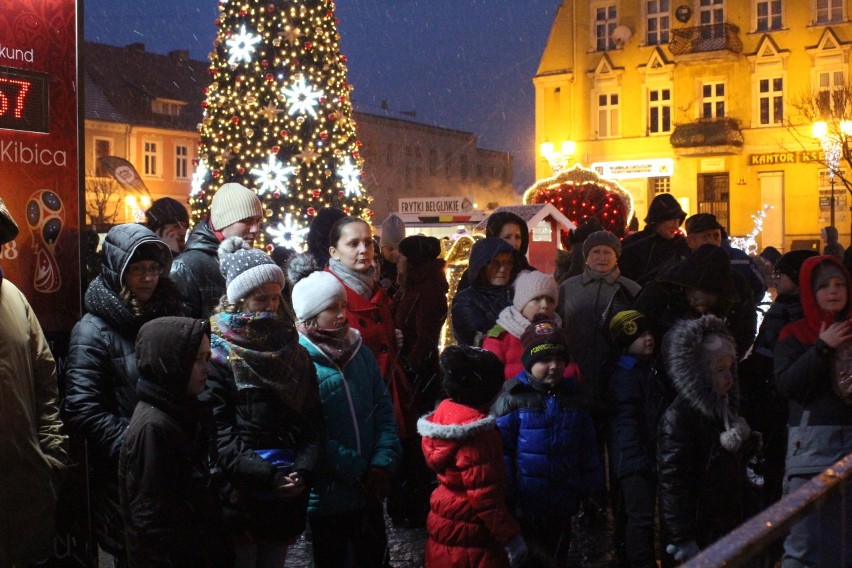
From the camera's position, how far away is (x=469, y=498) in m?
4.75

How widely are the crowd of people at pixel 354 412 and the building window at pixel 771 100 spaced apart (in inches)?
1466

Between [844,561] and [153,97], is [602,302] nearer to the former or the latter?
[844,561]

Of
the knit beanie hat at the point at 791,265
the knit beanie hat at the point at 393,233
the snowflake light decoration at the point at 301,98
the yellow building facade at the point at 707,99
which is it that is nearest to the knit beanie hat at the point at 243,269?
the knit beanie hat at the point at 791,265

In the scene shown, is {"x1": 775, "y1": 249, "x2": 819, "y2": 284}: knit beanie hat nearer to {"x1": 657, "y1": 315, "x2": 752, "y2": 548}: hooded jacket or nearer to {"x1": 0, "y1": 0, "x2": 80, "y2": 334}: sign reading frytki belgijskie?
{"x1": 657, "y1": 315, "x2": 752, "y2": 548}: hooded jacket

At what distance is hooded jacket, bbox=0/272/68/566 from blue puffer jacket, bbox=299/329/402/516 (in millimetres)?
1225

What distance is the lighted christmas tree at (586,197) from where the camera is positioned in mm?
13844

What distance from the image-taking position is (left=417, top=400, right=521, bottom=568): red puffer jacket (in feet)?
15.6

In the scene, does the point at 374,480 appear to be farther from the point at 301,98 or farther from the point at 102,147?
the point at 102,147

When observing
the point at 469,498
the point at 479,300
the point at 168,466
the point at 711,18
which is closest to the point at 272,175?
the point at 479,300

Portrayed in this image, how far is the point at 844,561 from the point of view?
2.81 meters

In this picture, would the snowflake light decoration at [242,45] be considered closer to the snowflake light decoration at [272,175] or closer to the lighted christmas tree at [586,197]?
the snowflake light decoration at [272,175]

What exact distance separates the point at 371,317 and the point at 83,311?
169 cm

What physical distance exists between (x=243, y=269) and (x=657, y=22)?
134 feet

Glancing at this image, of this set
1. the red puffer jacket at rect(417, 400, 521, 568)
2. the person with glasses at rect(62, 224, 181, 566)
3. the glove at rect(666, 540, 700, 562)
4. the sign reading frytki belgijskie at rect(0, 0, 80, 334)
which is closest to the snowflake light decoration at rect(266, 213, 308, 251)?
the sign reading frytki belgijskie at rect(0, 0, 80, 334)
